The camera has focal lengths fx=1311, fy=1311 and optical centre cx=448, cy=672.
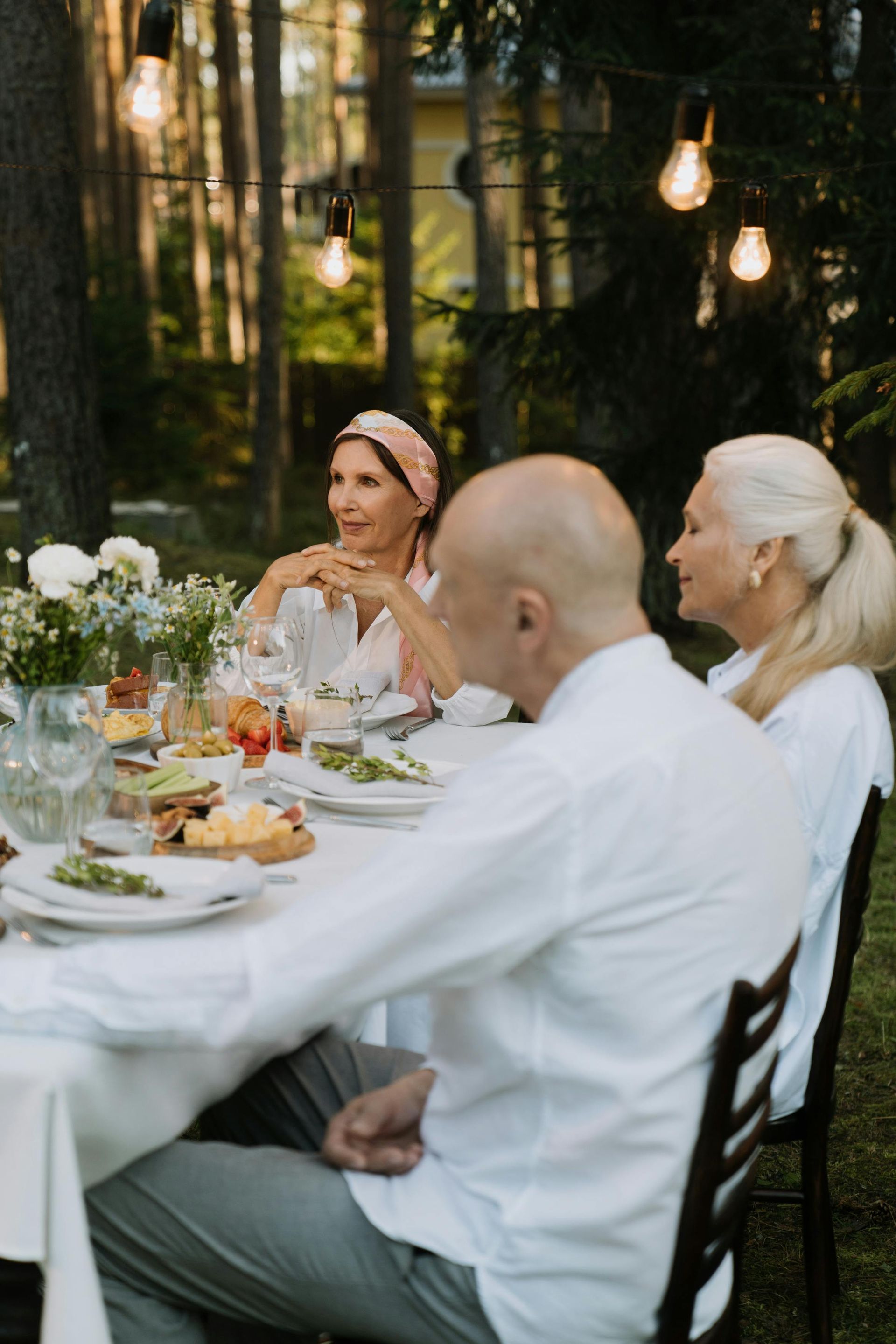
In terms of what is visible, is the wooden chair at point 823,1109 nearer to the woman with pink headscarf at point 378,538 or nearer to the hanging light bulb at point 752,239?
the woman with pink headscarf at point 378,538

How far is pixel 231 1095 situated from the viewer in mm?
2061

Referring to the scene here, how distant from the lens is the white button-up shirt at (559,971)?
142cm

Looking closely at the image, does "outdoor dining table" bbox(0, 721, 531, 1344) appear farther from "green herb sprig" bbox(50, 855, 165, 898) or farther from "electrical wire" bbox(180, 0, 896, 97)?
"electrical wire" bbox(180, 0, 896, 97)

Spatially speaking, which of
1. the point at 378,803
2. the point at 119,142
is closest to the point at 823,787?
the point at 378,803

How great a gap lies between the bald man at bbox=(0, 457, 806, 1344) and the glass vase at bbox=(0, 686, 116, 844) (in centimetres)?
60

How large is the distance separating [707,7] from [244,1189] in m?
8.22

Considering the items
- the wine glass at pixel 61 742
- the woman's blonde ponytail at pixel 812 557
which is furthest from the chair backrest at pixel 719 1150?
the wine glass at pixel 61 742

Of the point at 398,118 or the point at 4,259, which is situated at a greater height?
the point at 398,118

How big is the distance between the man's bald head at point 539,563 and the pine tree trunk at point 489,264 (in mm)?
10839

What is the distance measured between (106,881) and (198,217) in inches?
805

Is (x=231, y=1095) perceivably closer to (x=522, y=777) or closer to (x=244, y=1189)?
(x=244, y=1189)

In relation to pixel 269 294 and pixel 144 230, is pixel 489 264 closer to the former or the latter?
pixel 269 294

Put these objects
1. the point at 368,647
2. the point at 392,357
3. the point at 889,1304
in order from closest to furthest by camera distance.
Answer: the point at 889,1304 < the point at 368,647 < the point at 392,357

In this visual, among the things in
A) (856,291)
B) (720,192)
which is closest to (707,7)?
(720,192)
